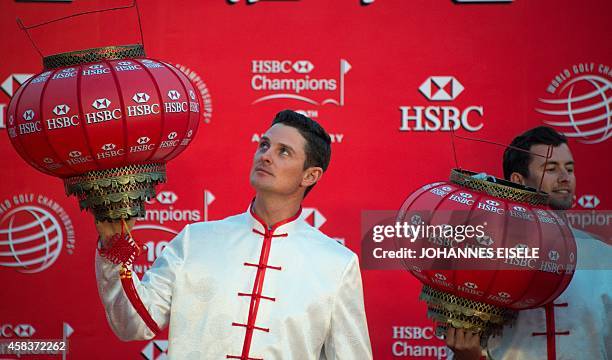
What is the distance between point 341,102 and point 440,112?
0.52 m

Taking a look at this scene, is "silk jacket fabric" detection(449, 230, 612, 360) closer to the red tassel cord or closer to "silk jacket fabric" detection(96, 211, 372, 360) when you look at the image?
"silk jacket fabric" detection(96, 211, 372, 360)

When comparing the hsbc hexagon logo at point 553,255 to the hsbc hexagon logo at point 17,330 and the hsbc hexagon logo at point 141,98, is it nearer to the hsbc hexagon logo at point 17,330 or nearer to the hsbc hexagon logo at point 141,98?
the hsbc hexagon logo at point 141,98

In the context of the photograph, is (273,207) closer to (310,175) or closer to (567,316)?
(310,175)

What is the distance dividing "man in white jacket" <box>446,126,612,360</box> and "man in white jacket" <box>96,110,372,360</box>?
1.97 feet

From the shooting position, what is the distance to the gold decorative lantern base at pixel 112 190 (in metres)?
3.61

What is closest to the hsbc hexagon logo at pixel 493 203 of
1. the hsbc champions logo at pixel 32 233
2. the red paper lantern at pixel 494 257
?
the red paper lantern at pixel 494 257

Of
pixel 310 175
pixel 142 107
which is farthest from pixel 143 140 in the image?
pixel 310 175

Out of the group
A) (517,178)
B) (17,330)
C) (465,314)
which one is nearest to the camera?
(465,314)

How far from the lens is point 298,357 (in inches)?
159

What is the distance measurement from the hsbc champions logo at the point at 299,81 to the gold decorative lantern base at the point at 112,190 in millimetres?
1933

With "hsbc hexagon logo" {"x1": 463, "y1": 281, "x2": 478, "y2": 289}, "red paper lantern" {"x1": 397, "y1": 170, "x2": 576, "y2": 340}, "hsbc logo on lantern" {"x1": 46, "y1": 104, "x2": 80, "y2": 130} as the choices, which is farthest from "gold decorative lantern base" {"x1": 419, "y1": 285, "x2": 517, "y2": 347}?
"hsbc logo on lantern" {"x1": 46, "y1": 104, "x2": 80, "y2": 130}

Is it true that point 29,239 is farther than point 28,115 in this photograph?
Yes

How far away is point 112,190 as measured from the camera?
3.61 meters

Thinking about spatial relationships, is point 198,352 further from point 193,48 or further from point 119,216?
point 193,48
